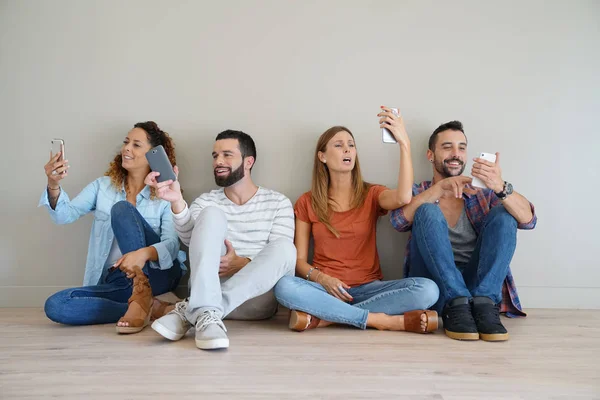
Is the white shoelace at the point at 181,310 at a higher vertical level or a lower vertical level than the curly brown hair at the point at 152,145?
lower

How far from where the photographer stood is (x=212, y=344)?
1830mm

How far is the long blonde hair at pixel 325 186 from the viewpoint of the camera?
8.62 feet

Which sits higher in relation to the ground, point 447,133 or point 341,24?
point 341,24

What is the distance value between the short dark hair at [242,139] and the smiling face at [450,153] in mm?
1030

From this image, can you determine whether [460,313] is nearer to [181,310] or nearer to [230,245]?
[230,245]

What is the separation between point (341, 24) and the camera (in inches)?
115

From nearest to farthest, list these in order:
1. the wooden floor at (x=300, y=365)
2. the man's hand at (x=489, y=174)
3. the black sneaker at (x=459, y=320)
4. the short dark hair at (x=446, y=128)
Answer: the wooden floor at (x=300, y=365), the black sneaker at (x=459, y=320), the man's hand at (x=489, y=174), the short dark hair at (x=446, y=128)

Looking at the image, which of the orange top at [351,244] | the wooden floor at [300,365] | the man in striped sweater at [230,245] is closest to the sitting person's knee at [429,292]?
the wooden floor at [300,365]

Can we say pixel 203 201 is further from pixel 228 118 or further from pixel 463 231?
pixel 463 231

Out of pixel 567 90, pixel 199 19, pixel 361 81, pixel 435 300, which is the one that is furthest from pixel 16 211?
pixel 567 90

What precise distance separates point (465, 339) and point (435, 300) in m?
0.23

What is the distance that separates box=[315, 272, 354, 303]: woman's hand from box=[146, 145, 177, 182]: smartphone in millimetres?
873

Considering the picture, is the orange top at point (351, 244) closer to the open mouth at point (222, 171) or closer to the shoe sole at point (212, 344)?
the open mouth at point (222, 171)

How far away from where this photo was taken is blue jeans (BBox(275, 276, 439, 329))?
2209 mm
